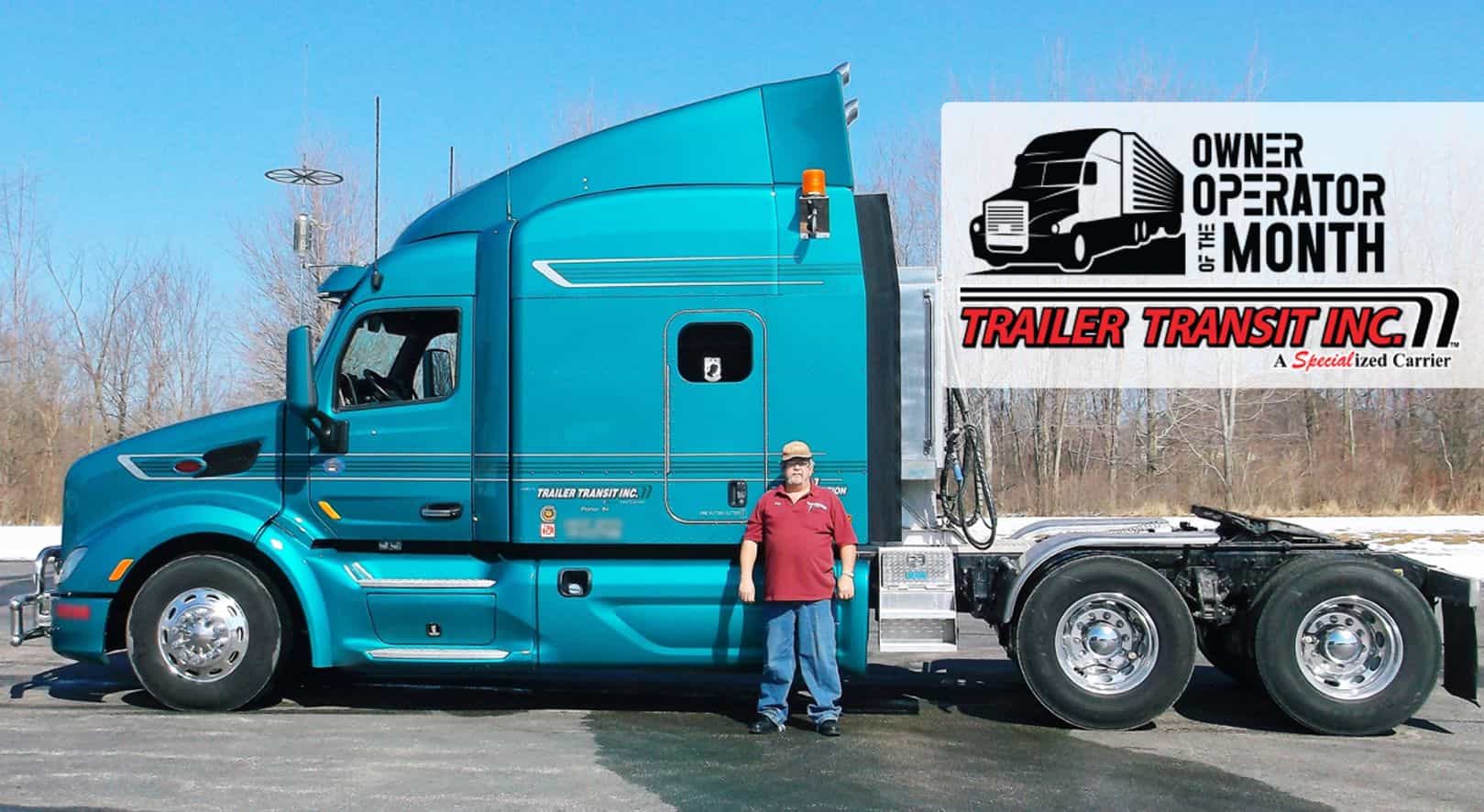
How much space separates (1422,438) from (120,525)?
26.2 meters

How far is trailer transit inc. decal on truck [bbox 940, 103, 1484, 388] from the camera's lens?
745 inches

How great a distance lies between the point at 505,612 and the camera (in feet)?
25.2

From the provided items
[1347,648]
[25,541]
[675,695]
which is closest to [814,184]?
[675,695]

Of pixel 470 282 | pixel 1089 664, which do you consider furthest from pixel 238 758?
pixel 1089 664

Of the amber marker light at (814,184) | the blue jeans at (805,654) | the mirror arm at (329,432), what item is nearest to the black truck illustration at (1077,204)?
the amber marker light at (814,184)

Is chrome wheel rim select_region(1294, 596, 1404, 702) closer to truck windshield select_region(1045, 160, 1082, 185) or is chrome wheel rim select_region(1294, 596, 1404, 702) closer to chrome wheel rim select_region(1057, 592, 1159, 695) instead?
chrome wheel rim select_region(1057, 592, 1159, 695)

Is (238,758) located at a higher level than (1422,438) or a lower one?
lower

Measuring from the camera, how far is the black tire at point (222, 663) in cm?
773

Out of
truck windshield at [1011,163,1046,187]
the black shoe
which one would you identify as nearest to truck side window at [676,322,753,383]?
the black shoe

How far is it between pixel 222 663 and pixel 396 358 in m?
2.13

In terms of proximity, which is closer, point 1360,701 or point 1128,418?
point 1360,701

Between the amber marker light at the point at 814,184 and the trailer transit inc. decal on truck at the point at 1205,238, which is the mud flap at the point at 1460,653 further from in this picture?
the trailer transit inc. decal on truck at the point at 1205,238

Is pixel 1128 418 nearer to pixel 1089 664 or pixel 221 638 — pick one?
pixel 1089 664

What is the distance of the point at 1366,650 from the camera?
7.43 metres
